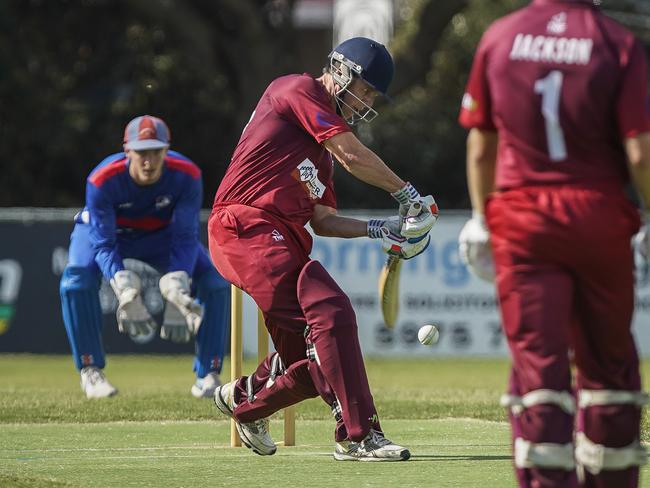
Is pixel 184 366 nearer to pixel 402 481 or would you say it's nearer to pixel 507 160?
pixel 402 481

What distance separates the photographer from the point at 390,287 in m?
7.45

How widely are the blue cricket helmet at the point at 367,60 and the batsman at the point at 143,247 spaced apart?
3.47 meters

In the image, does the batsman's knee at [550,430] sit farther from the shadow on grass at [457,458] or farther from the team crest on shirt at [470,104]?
the shadow on grass at [457,458]

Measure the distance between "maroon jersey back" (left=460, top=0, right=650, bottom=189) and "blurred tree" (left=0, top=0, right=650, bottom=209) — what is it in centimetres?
1734

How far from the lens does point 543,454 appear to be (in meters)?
4.59

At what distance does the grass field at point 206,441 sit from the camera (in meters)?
6.34

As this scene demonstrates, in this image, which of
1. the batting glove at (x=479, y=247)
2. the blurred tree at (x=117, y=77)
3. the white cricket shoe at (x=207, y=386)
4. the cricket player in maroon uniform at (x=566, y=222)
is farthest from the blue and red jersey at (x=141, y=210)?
the blurred tree at (x=117, y=77)

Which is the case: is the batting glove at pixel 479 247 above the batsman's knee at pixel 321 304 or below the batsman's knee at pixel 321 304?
above

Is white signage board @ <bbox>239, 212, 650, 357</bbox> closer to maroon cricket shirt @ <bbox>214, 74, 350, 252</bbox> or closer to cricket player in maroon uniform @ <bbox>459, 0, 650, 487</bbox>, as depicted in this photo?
maroon cricket shirt @ <bbox>214, 74, 350, 252</bbox>

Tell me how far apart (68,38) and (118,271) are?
1542 cm

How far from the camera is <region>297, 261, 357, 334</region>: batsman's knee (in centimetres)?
656

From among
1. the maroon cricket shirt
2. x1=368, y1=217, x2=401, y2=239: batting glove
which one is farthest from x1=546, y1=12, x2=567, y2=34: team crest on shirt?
x1=368, y1=217, x2=401, y2=239: batting glove

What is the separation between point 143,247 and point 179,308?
122 centimetres

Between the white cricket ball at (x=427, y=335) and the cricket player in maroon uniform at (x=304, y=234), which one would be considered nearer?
the cricket player in maroon uniform at (x=304, y=234)
